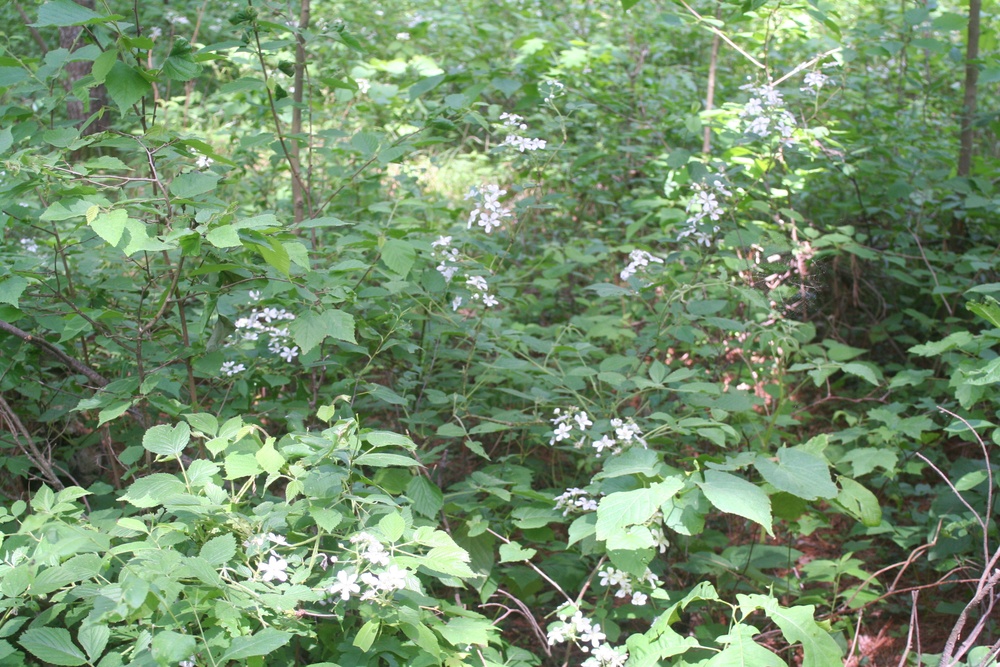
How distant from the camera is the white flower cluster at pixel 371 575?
1.39 meters

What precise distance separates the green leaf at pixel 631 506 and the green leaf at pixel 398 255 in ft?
2.72

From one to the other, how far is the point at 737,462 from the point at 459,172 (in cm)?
412

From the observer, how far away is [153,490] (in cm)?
157

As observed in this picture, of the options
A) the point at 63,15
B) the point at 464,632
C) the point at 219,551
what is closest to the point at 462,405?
the point at 464,632

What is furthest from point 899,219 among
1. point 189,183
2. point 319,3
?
point 319,3

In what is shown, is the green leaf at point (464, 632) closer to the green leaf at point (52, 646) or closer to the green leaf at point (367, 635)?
the green leaf at point (367, 635)

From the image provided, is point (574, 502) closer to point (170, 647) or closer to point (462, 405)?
point (462, 405)

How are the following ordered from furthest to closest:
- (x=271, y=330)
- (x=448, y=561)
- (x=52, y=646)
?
1. (x=271, y=330)
2. (x=448, y=561)
3. (x=52, y=646)

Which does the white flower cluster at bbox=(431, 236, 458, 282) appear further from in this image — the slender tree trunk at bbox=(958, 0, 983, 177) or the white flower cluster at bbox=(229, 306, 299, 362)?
the slender tree trunk at bbox=(958, 0, 983, 177)

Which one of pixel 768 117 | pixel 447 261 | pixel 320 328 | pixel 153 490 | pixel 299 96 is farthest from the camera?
pixel 299 96

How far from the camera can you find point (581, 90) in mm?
3889

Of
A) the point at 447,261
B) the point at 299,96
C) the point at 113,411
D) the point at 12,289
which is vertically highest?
the point at 299,96

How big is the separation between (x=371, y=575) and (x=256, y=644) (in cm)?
22

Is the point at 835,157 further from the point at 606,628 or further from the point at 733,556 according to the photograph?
the point at 606,628
